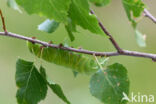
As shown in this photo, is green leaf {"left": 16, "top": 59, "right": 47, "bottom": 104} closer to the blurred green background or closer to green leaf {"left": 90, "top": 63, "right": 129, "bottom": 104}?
green leaf {"left": 90, "top": 63, "right": 129, "bottom": 104}

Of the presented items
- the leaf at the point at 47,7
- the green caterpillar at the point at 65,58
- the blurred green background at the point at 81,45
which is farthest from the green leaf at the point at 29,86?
the blurred green background at the point at 81,45

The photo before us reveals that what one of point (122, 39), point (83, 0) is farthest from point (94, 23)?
point (122, 39)

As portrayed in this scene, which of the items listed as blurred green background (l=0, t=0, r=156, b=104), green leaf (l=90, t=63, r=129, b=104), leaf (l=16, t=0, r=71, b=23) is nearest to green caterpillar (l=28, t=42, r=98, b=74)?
green leaf (l=90, t=63, r=129, b=104)

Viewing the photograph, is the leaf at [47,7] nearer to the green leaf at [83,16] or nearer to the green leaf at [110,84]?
the green leaf at [83,16]

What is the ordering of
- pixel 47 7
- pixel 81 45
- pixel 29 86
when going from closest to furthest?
pixel 47 7
pixel 29 86
pixel 81 45

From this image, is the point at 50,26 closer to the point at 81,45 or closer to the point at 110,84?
the point at 110,84

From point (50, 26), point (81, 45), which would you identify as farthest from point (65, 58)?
point (81, 45)
